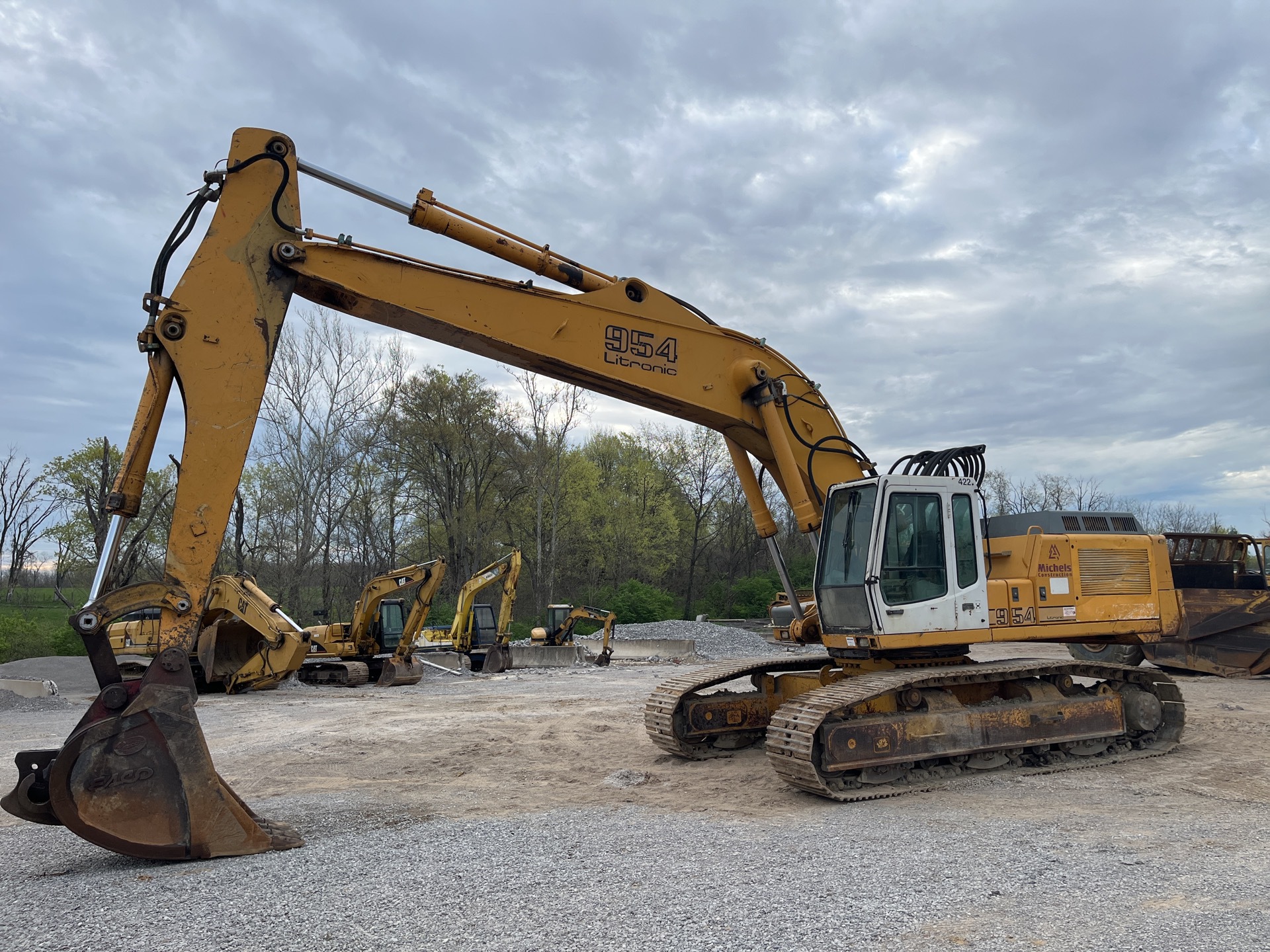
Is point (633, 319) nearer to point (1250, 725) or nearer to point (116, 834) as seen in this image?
point (116, 834)

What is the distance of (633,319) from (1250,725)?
9.23m

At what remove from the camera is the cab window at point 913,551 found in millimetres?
7566

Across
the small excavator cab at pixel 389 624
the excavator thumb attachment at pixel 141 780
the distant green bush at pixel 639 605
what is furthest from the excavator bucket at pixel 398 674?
the distant green bush at pixel 639 605

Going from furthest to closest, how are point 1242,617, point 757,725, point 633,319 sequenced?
point 1242,617 → point 757,725 → point 633,319

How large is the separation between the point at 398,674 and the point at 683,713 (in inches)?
478

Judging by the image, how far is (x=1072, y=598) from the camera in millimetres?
8539

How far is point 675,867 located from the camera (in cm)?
518

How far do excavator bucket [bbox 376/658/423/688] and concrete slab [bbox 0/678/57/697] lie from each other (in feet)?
19.8

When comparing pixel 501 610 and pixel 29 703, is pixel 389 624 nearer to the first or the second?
pixel 501 610

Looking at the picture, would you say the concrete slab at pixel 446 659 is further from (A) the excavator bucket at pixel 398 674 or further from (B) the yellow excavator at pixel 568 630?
(A) the excavator bucket at pixel 398 674

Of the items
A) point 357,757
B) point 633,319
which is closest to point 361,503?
point 357,757

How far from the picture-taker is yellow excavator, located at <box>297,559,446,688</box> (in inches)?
760

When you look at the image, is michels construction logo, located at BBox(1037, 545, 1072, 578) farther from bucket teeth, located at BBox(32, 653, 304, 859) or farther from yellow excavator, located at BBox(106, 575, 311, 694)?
yellow excavator, located at BBox(106, 575, 311, 694)

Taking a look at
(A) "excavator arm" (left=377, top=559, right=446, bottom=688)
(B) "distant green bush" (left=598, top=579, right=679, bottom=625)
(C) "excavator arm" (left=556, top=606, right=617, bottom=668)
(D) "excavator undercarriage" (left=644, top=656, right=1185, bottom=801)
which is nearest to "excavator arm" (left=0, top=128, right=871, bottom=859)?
(D) "excavator undercarriage" (left=644, top=656, right=1185, bottom=801)
